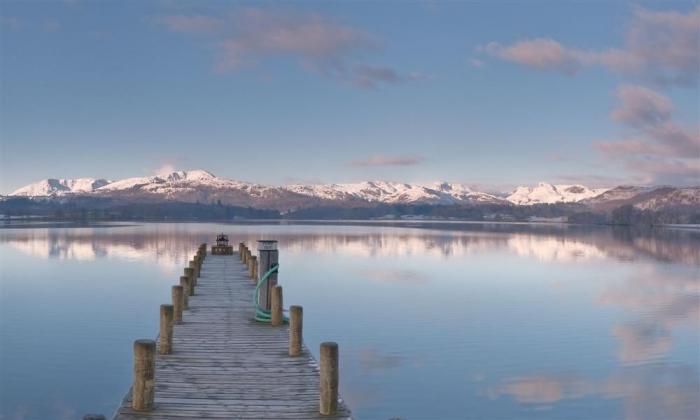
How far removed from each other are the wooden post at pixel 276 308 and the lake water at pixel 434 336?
114 inches

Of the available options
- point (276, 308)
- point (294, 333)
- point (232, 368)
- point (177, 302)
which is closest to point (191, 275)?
point (177, 302)

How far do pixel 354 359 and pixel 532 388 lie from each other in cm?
628

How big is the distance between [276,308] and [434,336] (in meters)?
10.2

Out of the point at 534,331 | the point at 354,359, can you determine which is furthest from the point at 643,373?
the point at 354,359

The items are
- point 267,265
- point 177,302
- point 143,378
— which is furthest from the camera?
point 267,265

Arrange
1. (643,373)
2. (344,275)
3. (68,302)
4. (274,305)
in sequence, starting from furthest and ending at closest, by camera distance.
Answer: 1. (344,275)
2. (68,302)
3. (643,373)
4. (274,305)

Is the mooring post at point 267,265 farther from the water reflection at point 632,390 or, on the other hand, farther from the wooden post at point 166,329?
the water reflection at point 632,390

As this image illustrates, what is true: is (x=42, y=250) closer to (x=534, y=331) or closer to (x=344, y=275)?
(x=344, y=275)

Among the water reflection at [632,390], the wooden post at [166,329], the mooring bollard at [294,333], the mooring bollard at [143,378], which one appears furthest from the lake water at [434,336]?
the mooring bollard at [143,378]

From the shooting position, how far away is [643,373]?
21.8 metres

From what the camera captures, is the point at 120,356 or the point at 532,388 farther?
the point at 120,356

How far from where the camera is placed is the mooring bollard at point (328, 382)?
11195 mm

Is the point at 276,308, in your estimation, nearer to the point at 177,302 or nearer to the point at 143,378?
the point at 177,302

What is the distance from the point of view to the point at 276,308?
742 inches
